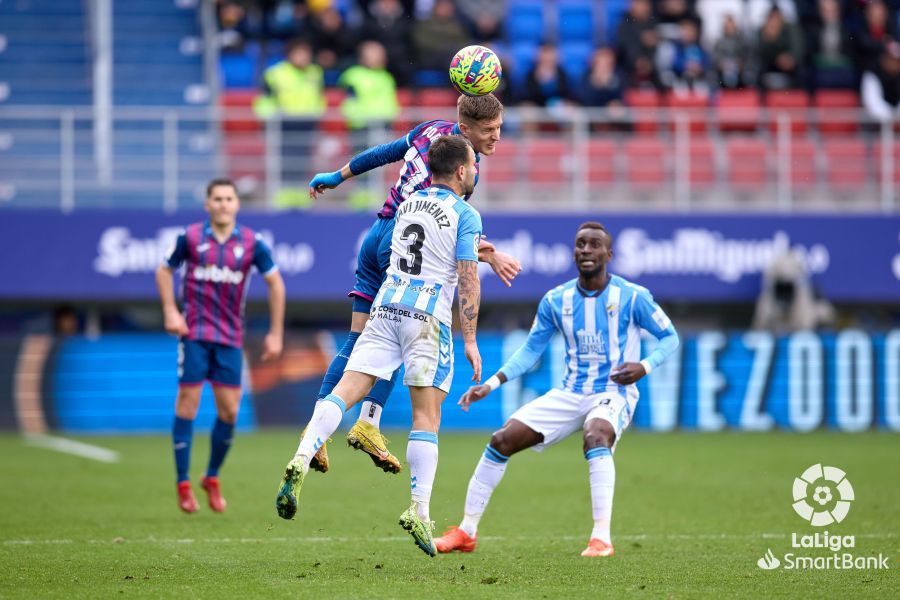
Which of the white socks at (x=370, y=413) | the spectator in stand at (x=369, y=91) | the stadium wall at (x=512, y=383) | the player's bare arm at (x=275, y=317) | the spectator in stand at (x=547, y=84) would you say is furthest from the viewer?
the spectator in stand at (x=547, y=84)

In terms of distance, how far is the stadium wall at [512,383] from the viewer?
18.4 m

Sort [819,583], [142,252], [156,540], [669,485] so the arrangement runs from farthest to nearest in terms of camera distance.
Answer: [142,252] → [669,485] → [156,540] → [819,583]

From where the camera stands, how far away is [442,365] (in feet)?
25.0

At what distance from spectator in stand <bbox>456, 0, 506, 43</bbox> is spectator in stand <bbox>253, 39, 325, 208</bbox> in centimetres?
321

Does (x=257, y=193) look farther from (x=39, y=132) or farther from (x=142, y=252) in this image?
(x=39, y=132)

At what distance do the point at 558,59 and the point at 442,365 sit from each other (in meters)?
15.1

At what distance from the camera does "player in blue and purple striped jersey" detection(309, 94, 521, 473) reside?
774 centimetres

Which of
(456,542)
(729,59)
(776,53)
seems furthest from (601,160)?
(456,542)

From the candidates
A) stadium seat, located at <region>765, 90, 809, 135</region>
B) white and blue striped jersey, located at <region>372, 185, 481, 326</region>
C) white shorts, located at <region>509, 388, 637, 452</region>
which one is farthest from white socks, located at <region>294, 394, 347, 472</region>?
stadium seat, located at <region>765, 90, 809, 135</region>

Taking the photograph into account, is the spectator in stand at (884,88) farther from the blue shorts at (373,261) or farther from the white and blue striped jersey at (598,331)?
the blue shorts at (373,261)

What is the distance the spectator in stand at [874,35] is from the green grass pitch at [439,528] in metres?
7.41

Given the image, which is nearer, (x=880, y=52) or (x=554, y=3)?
(x=880, y=52)

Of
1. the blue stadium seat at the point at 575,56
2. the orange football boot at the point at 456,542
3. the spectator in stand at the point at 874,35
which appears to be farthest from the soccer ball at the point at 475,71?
the spectator in stand at the point at 874,35

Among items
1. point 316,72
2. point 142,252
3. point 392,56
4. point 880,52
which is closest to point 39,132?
point 142,252
